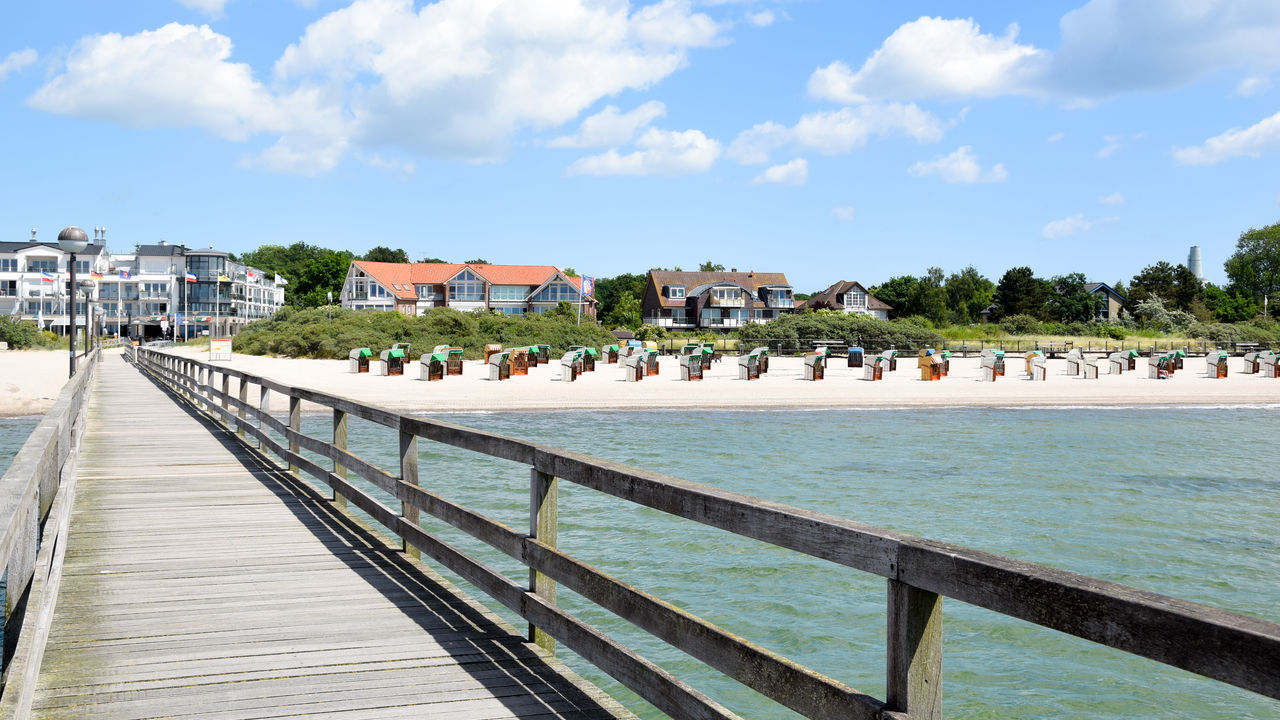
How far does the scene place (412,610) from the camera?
5.15 m

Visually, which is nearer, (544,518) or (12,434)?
(544,518)

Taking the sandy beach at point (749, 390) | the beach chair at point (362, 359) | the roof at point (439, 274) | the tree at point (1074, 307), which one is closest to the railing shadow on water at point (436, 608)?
the sandy beach at point (749, 390)

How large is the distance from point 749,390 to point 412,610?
26.0 meters

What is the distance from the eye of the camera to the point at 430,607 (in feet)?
17.1

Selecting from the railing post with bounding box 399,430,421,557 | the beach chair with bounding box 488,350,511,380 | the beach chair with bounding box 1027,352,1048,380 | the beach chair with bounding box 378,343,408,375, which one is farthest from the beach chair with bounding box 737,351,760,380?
the railing post with bounding box 399,430,421,557

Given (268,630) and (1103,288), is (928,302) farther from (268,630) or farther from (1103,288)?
(268,630)

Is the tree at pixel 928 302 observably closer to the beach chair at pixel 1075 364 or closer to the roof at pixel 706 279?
the roof at pixel 706 279

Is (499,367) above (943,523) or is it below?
above

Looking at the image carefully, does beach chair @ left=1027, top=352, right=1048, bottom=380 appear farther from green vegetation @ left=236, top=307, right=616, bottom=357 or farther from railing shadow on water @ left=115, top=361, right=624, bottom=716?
railing shadow on water @ left=115, top=361, right=624, bottom=716

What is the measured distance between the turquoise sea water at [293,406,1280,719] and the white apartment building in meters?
92.5

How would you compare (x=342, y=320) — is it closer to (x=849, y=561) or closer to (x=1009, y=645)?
(x=1009, y=645)

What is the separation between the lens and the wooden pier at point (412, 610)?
2084 millimetres

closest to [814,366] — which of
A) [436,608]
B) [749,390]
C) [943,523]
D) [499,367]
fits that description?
[749,390]

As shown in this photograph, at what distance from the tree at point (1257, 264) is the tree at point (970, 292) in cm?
2843
